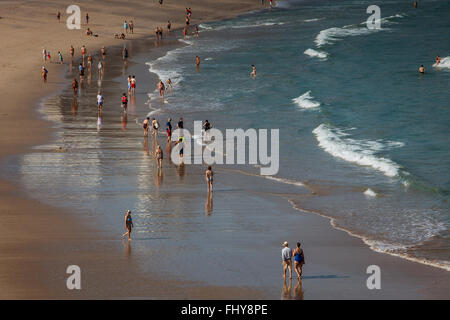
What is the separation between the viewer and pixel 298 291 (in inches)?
815

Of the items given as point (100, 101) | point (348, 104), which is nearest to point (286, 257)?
point (100, 101)

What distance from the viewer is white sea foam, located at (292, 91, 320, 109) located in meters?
49.8

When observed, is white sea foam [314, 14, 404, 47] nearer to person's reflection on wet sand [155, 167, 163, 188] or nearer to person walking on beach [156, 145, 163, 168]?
person walking on beach [156, 145, 163, 168]

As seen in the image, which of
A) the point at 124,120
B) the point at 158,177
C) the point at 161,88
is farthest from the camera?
the point at 161,88

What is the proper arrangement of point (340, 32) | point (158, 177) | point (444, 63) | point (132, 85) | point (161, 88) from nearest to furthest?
1. point (158, 177)
2. point (161, 88)
3. point (132, 85)
4. point (444, 63)
5. point (340, 32)

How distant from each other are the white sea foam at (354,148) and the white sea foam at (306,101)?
6227 millimetres

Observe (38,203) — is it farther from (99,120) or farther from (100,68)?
(100,68)

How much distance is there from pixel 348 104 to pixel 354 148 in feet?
42.4

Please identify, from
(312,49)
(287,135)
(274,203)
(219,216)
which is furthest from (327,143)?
(312,49)

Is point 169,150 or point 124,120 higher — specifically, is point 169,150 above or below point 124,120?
below

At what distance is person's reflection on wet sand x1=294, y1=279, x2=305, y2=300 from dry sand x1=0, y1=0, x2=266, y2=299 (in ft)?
3.36

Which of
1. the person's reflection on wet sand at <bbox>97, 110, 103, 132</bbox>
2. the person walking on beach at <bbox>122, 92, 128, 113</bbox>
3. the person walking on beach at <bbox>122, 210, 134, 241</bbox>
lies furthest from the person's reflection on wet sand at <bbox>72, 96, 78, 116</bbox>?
the person walking on beach at <bbox>122, 210, 134, 241</bbox>
